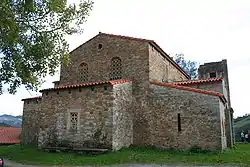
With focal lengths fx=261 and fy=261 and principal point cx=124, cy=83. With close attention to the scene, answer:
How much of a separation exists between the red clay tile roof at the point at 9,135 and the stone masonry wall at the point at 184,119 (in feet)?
55.4

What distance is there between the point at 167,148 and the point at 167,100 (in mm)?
2994

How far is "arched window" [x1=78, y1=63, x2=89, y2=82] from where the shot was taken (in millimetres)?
20375

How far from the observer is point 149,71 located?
1792 centimetres

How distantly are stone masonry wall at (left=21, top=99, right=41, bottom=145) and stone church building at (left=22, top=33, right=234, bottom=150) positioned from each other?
12.9ft

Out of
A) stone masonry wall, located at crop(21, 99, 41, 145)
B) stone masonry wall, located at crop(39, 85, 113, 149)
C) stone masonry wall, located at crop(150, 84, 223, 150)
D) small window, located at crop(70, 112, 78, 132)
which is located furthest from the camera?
stone masonry wall, located at crop(21, 99, 41, 145)

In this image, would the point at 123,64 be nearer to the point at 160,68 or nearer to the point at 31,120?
the point at 160,68

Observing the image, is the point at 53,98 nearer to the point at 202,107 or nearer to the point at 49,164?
the point at 49,164

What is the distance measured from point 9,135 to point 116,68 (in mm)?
15915

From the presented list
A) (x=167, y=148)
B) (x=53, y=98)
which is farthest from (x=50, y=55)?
(x=167, y=148)

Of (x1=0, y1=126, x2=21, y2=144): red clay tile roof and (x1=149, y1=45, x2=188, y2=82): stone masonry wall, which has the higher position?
(x1=149, y1=45, x2=188, y2=82): stone masonry wall

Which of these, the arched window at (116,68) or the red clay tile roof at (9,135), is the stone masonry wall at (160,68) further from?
the red clay tile roof at (9,135)

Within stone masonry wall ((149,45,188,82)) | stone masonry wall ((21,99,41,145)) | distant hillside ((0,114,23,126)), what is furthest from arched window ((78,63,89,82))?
distant hillside ((0,114,23,126))

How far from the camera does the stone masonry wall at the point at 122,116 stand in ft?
50.6

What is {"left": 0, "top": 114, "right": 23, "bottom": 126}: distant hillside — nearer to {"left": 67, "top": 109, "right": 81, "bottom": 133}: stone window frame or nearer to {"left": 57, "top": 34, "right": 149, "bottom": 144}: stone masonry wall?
{"left": 57, "top": 34, "right": 149, "bottom": 144}: stone masonry wall
